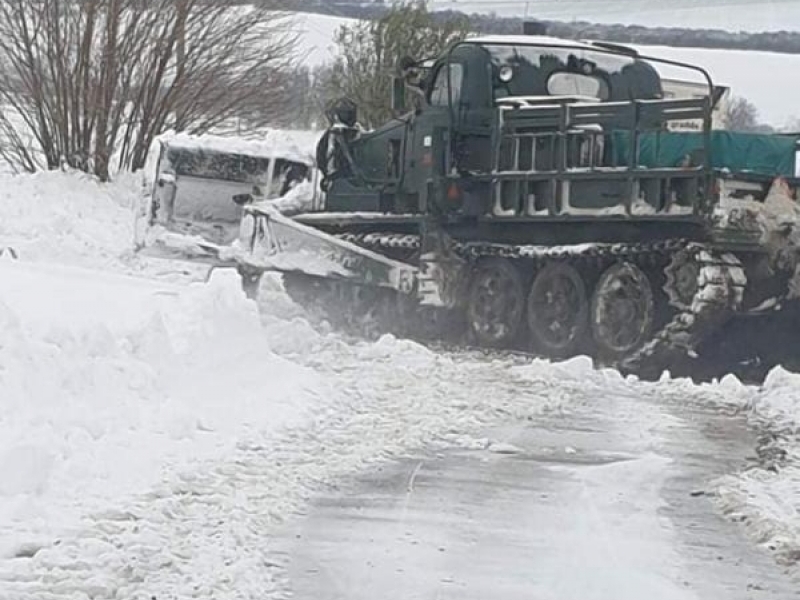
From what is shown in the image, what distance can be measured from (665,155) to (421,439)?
4.77m

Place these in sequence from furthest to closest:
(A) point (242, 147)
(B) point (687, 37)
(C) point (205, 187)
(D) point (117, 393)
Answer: (A) point (242, 147), (C) point (205, 187), (B) point (687, 37), (D) point (117, 393)

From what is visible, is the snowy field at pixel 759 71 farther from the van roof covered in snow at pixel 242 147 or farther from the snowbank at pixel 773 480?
the snowbank at pixel 773 480

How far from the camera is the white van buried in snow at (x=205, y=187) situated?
17812mm

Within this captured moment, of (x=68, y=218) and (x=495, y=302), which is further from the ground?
(x=495, y=302)

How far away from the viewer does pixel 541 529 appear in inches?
289

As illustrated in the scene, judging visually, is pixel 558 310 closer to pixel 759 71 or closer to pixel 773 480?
pixel 773 480

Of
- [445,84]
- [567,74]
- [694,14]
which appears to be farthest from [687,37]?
[445,84]

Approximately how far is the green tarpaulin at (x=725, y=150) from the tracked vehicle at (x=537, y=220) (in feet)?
0.09

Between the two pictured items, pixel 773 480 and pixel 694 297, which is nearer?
pixel 773 480

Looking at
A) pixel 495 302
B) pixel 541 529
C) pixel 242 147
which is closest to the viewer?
pixel 541 529

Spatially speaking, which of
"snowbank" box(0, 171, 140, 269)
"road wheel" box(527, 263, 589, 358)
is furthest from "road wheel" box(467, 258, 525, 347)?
"snowbank" box(0, 171, 140, 269)

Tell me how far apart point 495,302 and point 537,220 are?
3.85ft

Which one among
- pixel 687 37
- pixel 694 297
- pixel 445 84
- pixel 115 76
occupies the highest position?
pixel 687 37

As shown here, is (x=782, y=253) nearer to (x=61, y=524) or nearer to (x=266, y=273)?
(x=266, y=273)
